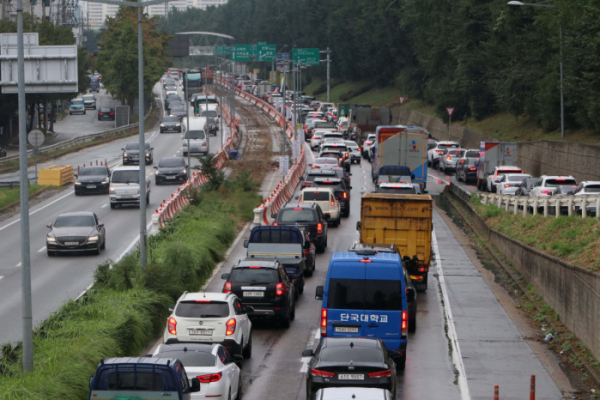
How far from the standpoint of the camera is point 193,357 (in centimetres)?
1281

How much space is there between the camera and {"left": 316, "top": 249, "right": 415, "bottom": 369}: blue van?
15805 millimetres

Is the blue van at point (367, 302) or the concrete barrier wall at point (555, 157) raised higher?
the concrete barrier wall at point (555, 157)

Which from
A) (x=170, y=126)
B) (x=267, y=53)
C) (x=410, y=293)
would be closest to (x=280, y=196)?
(x=410, y=293)

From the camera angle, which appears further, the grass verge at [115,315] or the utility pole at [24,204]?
the utility pole at [24,204]

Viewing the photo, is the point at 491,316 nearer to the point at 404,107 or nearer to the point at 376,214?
the point at 376,214

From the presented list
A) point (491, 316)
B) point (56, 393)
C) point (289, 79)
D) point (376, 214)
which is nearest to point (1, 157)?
point (376, 214)

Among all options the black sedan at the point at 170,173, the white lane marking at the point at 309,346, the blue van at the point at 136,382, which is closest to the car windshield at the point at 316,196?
the white lane marking at the point at 309,346

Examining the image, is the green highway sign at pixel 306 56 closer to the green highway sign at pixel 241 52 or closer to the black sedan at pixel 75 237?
the green highway sign at pixel 241 52

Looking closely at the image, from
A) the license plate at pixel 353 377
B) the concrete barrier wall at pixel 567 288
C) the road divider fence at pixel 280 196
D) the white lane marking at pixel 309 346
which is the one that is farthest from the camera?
the road divider fence at pixel 280 196

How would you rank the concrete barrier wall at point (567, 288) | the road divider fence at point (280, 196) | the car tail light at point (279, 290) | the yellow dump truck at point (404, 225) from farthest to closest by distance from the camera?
the road divider fence at point (280, 196), the yellow dump truck at point (404, 225), the car tail light at point (279, 290), the concrete barrier wall at point (567, 288)

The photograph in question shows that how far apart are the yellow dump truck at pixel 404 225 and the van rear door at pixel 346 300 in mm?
8056

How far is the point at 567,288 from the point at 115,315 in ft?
32.2

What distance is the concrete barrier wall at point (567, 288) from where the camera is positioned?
16.8 m

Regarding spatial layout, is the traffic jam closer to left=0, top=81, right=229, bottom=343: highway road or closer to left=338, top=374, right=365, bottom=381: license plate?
left=338, top=374, right=365, bottom=381: license plate
